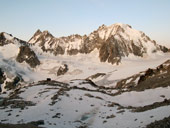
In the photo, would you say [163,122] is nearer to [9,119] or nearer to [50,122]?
[50,122]

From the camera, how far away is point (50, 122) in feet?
91.6

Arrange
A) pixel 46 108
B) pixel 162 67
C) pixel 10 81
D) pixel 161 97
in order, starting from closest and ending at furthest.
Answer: pixel 46 108, pixel 161 97, pixel 162 67, pixel 10 81

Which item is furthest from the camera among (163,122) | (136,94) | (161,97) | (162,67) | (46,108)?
(162,67)

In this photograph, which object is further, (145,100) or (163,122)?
(145,100)

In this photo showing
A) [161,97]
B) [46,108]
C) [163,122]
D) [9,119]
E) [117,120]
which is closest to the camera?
[163,122]

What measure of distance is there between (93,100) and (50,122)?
14.9m

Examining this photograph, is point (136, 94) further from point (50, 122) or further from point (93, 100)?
point (50, 122)

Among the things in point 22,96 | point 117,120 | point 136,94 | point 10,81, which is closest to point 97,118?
point 117,120

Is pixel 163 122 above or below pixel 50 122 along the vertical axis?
above

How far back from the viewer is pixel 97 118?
31016mm

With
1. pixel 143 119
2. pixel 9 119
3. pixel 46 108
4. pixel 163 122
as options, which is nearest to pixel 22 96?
pixel 46 108

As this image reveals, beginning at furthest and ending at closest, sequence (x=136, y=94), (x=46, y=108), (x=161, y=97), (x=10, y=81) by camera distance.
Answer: (x=10, y=81)
(x=136, y=94)
(x=161, y=97)
(x=46, y=108)

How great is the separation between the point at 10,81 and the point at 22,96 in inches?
6176

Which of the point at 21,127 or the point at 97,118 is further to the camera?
the point at 97,118
